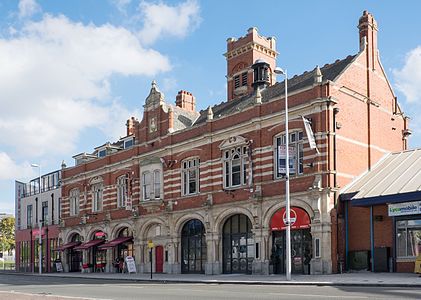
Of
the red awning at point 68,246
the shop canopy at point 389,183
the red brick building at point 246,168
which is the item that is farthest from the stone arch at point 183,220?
the red awning at point 68,246

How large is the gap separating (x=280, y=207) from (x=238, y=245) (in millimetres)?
5001

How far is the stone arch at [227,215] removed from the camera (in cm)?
3556

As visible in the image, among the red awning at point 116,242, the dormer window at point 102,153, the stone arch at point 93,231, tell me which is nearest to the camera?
the red awning at point 116,242

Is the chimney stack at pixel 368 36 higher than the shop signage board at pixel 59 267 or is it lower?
higher

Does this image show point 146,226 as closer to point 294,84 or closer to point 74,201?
point 74,201

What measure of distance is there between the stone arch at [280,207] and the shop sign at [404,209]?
4257mm

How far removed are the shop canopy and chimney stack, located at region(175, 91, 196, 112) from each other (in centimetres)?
2140

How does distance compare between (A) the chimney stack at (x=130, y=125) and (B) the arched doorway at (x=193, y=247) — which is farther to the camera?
(A) the chimney stack at (x=130, y=125)

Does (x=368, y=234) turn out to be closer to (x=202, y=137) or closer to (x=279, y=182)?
(x=279, y=182)

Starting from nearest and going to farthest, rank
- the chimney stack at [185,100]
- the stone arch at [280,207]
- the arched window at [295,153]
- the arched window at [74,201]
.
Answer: the stone arch at [280,207]
the arched window at [295,153]
the chimney stack at [185,100]
the arched window at [74,201]

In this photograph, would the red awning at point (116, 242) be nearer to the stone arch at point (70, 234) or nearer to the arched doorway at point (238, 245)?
the stone arch at point (70, 234)

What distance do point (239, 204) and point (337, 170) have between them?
7.09 meters

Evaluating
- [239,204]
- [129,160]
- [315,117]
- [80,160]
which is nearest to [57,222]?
[80,160]

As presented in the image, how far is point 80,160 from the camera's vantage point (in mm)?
58688
